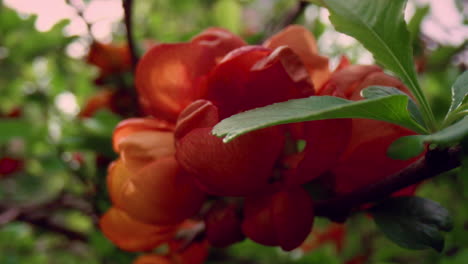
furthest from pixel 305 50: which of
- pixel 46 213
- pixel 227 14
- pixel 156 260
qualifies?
pixel 46 213

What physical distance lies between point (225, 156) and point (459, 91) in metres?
0.17

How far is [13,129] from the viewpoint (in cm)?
82

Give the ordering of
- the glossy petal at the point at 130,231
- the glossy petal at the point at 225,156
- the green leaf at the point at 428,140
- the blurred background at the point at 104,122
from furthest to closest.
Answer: the blurred background at the point at 104,122
the glossy petal at the point at 130,231
the glossy petal at the point at 225,156
the green leaf at the point at 428,140

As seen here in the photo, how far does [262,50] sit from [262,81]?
0.03 meters

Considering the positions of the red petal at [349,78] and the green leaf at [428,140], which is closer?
the green leaf at [428,140]

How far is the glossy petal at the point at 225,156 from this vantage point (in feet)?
1.10

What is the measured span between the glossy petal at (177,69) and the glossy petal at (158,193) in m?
0.06

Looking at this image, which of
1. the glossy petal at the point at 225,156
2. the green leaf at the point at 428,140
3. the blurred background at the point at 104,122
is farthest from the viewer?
the blurred background at the point at 104,122

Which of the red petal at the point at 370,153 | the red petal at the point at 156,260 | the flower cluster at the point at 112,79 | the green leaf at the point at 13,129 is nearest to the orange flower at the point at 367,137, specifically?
the red petal at the point at 370,153

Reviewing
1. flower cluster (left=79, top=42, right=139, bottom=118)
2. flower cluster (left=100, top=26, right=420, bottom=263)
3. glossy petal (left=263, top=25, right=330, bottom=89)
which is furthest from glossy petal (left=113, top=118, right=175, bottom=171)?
flower cluster (left=79, top=42, right=139, bottom=118)

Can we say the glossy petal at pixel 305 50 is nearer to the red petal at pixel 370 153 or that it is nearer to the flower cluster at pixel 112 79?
the red petal at pixel 370 153

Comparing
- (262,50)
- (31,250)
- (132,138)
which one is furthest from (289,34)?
(31,250)

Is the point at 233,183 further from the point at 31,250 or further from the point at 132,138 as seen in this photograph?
the point at 31,250

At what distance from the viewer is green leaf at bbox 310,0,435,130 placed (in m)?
0.32
